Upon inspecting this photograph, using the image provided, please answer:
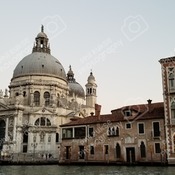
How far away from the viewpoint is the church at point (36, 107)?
59.4 m

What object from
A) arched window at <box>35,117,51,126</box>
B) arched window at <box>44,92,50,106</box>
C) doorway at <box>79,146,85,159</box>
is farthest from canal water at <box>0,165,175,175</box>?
arched window at <box>44,92,50,106</box>

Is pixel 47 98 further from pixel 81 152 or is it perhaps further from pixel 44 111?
pixel 81 152

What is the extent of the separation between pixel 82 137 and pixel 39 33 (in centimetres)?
4542

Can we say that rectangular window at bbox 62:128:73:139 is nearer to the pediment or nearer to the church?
the church

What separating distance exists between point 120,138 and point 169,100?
25.0ft

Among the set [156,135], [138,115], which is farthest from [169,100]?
[138,115]

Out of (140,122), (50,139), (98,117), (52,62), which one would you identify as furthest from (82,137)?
(52,62)

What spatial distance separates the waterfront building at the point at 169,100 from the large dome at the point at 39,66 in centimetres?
3916

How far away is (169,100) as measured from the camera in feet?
115

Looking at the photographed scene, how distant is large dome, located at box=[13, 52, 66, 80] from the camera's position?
71.2 m

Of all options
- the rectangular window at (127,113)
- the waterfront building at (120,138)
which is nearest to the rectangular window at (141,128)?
the waterfront building at (120,138)

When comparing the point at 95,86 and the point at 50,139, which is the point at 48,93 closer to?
the point at 50,139

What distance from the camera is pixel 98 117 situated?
42656 millimetres

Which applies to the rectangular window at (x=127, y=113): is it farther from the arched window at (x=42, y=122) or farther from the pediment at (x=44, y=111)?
the arched window at (x=42, y=122)
